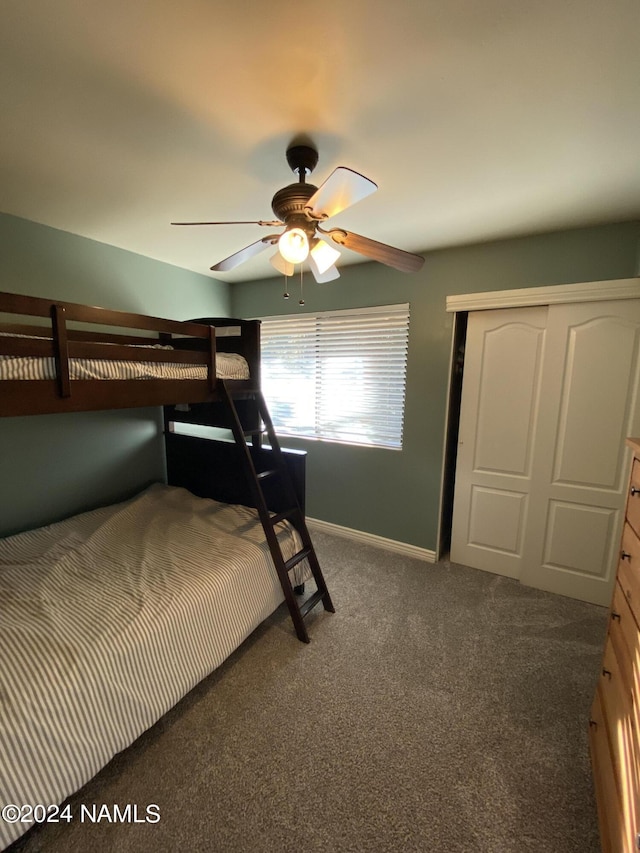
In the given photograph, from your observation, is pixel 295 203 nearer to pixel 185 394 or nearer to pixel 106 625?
pixel 185 394

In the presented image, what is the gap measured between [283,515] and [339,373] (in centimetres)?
158

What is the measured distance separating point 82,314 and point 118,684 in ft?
4.86

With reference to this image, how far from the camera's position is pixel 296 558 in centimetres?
205

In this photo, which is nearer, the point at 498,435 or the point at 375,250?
the point at 375,250

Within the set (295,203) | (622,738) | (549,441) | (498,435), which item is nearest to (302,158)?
(295,203)

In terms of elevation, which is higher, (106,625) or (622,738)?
(106,625)

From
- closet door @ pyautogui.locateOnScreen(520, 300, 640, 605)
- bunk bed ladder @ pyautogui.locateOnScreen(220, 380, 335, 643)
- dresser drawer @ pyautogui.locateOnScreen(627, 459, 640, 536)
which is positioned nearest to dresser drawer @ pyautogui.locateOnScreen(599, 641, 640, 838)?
dresser drawer @ pyautogui.locateOnScreen(627, 459, 640, 536)

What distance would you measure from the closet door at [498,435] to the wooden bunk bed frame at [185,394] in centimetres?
137

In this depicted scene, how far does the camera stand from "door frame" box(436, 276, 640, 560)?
204 centimetres

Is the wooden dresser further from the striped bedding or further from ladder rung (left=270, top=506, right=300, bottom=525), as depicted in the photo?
the striped bedding

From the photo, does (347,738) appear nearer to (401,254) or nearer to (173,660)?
(173,660)

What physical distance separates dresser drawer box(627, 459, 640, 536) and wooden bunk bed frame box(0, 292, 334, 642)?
1588mm

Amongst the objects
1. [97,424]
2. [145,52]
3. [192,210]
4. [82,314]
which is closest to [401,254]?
[145,52]

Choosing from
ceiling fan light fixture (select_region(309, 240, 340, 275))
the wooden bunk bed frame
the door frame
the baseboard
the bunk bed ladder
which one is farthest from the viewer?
the baseboard
